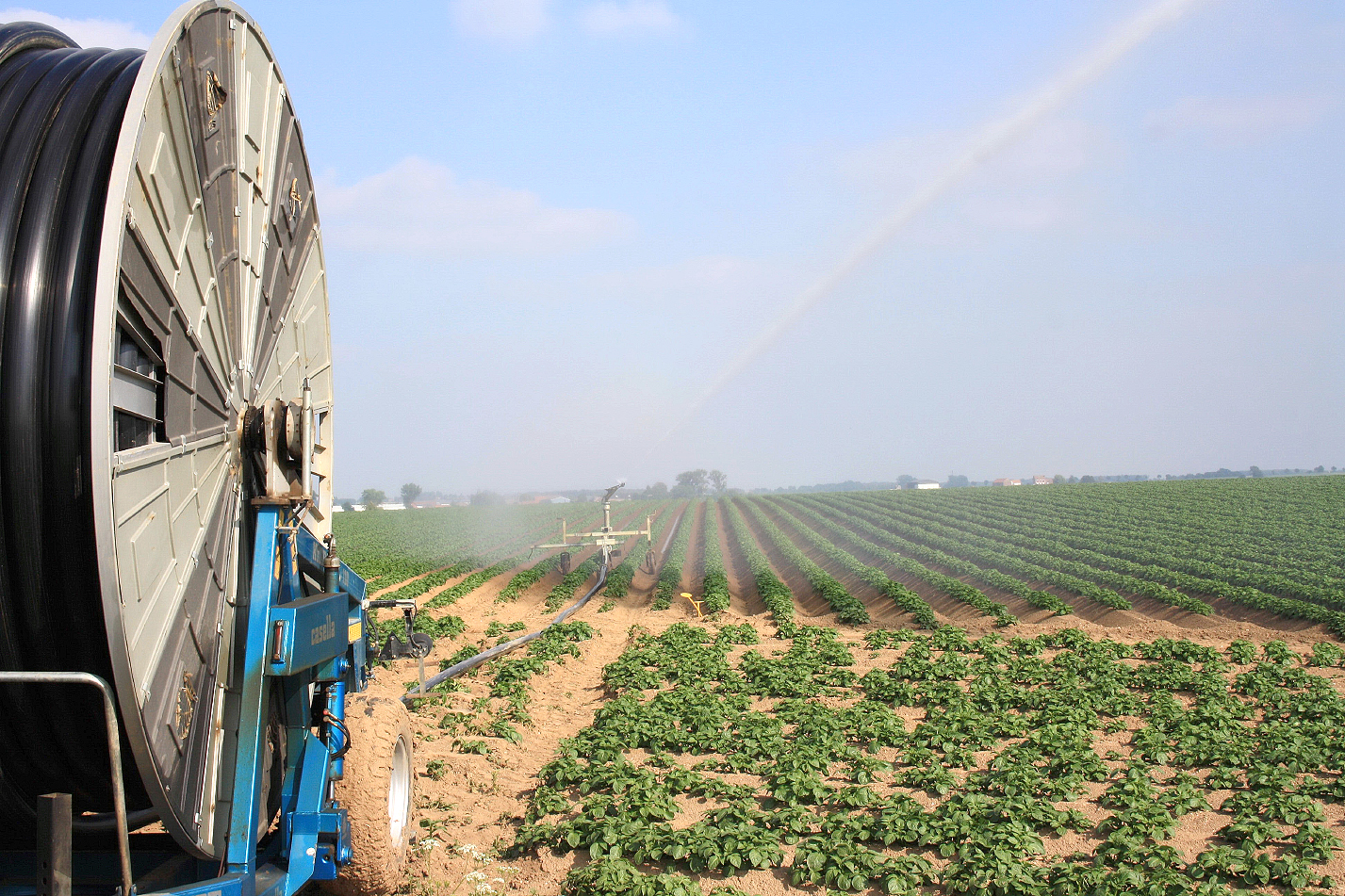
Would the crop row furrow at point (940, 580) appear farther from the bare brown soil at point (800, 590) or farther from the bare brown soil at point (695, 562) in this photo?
the bare brown soil at point (695, 562)

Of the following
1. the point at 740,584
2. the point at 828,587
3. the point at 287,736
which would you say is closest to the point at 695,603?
the point at 828,587

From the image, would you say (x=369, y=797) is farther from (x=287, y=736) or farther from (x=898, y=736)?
(x=898, y=736)

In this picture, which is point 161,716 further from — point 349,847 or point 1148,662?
point 1148,662

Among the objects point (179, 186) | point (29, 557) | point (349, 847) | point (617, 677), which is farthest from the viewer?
point (617, 677)

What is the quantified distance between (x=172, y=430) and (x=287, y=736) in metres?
2.11

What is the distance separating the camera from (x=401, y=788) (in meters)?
6.52

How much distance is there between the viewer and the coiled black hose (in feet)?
10.6

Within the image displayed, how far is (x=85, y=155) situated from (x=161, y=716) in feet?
7.19

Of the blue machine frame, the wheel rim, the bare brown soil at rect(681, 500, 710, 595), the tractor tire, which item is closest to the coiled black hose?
the blue machine frame

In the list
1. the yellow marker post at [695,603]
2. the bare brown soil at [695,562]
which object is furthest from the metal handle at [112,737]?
the bare brown soil at [695,562]

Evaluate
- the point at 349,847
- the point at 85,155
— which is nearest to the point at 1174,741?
the point at 349,847

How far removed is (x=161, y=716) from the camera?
357cm

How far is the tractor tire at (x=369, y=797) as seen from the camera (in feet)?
17.6

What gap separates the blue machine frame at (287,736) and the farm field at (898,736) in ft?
3.05
